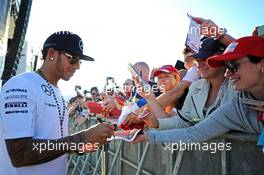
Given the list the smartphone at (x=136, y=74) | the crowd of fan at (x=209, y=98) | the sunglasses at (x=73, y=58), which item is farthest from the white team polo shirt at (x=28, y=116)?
the smartphone at (x=136, y=74)

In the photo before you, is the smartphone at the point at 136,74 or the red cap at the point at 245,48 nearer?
the red cap at the point at 245,48

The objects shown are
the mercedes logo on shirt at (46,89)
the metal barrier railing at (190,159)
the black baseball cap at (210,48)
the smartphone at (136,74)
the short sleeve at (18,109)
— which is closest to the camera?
the short sleeve at (18,109)

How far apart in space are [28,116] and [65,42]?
27.7 inches

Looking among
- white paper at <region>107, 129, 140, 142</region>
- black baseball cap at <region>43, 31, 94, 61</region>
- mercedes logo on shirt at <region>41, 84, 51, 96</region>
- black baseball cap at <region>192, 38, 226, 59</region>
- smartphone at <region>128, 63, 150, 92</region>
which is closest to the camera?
mercedes logo on shirt at <region>41, 84, 51, 96</region>

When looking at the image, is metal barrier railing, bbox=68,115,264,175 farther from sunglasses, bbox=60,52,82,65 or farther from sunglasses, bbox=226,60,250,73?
sunglasses, bbox=60,52,82,65

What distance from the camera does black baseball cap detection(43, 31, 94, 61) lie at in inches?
103

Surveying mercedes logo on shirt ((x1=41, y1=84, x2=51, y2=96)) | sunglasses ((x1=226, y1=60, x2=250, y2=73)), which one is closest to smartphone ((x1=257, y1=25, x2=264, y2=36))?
sunglasses ((x1=226, y1=60, x2=250, y2=73))

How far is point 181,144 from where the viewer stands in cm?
302

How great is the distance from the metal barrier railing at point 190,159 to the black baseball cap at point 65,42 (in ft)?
2.98

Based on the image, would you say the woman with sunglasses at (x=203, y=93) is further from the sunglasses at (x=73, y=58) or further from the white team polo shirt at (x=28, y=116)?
the white team polo shirt at (x=28, y=116)

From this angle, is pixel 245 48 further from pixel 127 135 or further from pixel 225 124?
pixel 127 135

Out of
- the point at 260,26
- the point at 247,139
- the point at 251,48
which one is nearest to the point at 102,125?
the point at 247,139

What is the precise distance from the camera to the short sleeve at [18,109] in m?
2.20

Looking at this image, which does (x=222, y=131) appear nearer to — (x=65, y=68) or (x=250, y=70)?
(x=250, y=70)
